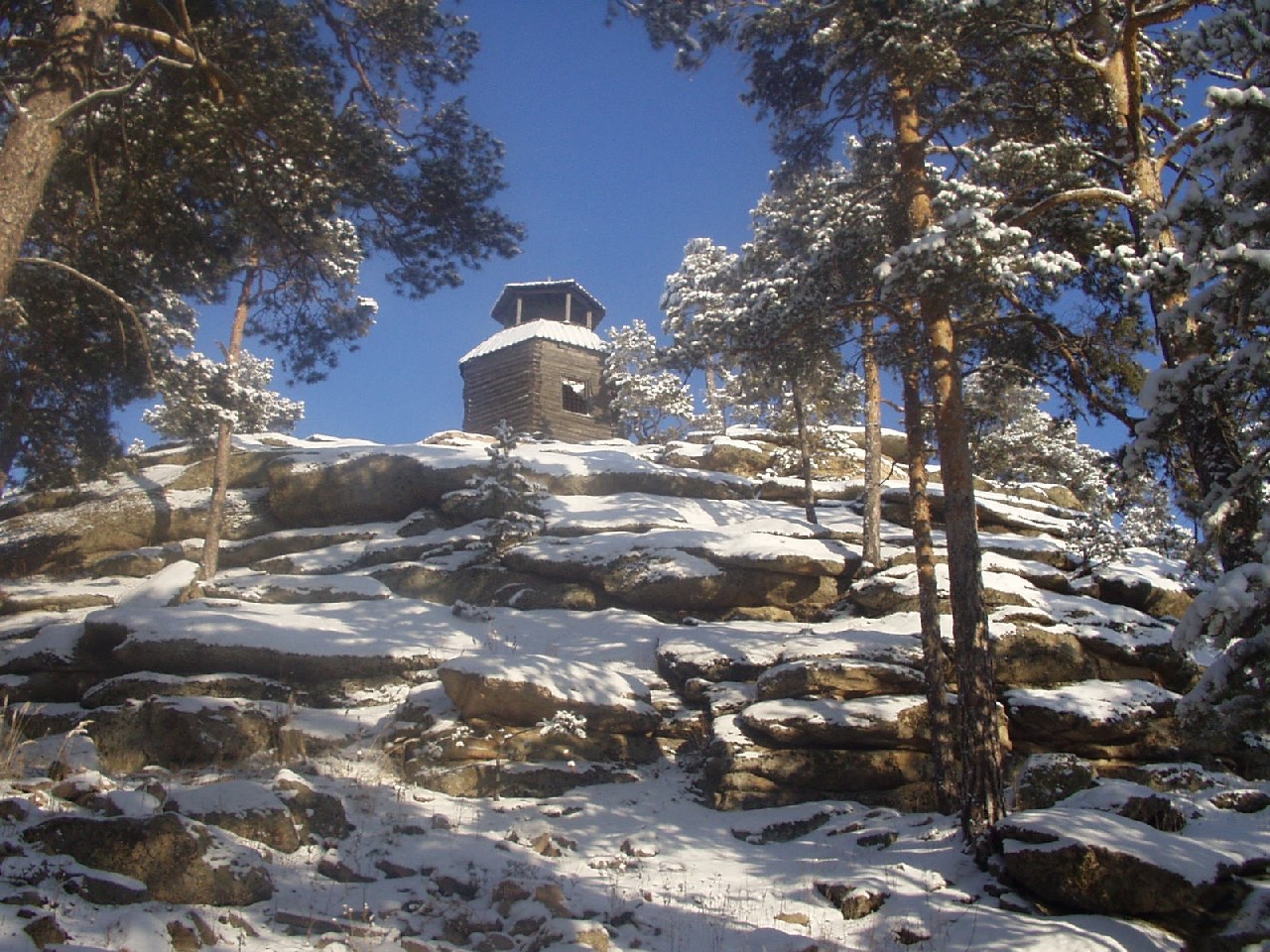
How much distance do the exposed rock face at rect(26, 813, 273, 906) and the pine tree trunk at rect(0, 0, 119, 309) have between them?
4.56 meters

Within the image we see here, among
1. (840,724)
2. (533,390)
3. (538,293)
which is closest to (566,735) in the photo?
(840,724)

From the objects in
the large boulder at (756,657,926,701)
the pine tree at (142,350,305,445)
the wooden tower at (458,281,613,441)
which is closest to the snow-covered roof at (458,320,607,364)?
the wooden tower at (458,281,613,441)

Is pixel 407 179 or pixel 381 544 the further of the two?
pixel 381 544

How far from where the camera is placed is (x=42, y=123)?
24.9 ft

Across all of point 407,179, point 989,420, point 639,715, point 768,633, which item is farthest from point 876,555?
point 407,179

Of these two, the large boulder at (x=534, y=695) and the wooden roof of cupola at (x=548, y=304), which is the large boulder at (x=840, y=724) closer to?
the large boulder at (x=534, y=695)

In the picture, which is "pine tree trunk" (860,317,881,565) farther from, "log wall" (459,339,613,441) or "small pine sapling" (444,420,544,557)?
"log wall" (459,339,613,441)

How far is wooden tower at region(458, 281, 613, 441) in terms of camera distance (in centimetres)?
3928

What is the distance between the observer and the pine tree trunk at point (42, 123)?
731cm

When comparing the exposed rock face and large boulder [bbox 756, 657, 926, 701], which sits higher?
large boulder [bbox 756, 657, 926, 701]

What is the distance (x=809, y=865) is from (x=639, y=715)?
4.63 metres

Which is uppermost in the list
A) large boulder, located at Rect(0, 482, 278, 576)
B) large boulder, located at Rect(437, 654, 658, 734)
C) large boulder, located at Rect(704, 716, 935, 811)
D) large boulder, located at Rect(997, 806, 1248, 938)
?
large boulder, located at Rect(0, 482, 278, 576)

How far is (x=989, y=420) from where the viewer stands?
12.7 meters

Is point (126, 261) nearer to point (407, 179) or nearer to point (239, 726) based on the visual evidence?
point (407, 179)
